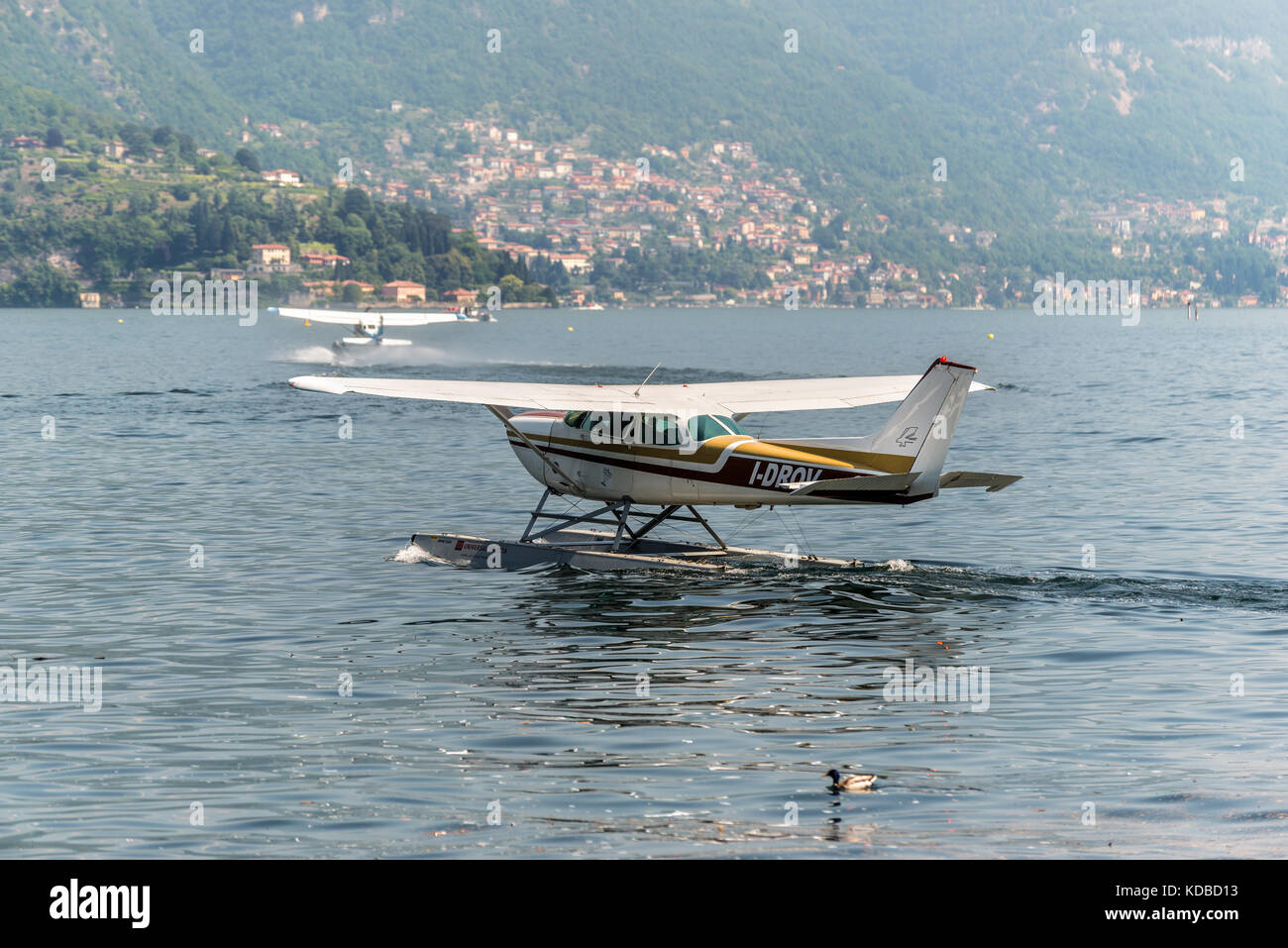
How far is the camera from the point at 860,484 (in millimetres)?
20016

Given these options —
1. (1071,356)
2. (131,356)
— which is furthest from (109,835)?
(1071,356)

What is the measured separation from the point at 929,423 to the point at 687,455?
3.71 meters

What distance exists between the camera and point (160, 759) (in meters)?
12.5

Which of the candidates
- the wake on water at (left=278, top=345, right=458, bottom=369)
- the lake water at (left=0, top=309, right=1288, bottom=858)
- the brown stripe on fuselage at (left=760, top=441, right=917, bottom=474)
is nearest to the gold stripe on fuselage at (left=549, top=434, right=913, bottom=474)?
the brown stripe on fuselage at (left=760, top=441, right=917, bottom=474)

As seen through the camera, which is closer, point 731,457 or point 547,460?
point 731,457

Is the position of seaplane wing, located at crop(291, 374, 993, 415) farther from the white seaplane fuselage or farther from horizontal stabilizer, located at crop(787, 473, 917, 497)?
horizontal stabilizer, located at crop(787, 473, 917, 497)

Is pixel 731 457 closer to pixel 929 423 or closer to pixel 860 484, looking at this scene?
pixel 860 484

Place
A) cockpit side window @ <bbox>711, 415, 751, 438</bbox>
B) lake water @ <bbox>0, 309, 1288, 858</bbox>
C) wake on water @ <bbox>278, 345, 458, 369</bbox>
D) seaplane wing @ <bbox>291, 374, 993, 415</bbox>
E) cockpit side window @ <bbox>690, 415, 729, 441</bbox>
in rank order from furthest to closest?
wake on water @ <bbox>278, 345, 458, 369</bbox>
cockpit side window @ <bbox>711, 415, 751, 438</bbox>
cockpit side window @ <bbox>690, 415, 729, 441</bbox>
seaplane wing @ <bbox>291, 374, 993, 415</bbox>
lake water @ <bbox>0, 309, 1288, 858</bbox>

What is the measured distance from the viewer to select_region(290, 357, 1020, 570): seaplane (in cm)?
2006

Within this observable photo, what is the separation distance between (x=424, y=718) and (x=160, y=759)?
99.8 inches

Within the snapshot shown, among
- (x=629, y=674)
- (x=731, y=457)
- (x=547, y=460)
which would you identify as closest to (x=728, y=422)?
(x=731, y=457)

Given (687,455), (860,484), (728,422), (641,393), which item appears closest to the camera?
(860,484)

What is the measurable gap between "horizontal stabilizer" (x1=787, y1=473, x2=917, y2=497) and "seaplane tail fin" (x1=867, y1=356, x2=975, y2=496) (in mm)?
212

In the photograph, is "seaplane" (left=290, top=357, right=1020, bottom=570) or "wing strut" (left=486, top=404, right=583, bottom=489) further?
"wing strut" (left=486, top=404, right=583, bottom=489)
